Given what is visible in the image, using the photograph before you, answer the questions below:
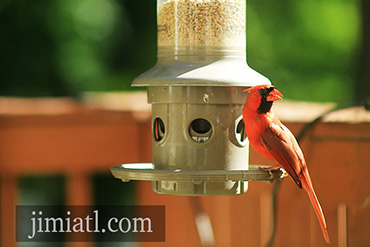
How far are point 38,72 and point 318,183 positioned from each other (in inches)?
131

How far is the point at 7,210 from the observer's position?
3.63 metres

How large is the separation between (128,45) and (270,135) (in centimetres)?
393

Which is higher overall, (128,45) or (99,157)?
(128,45)

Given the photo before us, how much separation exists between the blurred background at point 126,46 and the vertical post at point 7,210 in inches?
91.2

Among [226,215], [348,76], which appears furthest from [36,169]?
[348,76]

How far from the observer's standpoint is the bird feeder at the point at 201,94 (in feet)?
8.46

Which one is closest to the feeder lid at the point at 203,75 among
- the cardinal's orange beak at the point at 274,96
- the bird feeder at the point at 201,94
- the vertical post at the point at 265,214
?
the bird feeder at the point at 201,94

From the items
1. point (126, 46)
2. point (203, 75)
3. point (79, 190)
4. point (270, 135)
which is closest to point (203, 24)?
point (203, 75)

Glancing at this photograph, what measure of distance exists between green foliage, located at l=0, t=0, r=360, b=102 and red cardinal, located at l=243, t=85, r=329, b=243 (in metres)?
3.61

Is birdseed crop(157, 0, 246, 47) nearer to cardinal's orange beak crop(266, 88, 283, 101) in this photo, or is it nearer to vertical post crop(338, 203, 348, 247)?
cardinal's orange beak crop(266, 88, 283, 101)

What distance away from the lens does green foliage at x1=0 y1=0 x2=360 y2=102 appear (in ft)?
19.6

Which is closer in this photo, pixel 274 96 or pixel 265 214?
pixel 274 96

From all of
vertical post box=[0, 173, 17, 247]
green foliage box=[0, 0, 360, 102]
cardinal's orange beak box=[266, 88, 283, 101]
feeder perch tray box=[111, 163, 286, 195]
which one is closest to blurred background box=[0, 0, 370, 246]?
green foliage box=[0, 0, 360, 102]

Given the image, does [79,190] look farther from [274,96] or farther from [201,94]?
[274,96]
